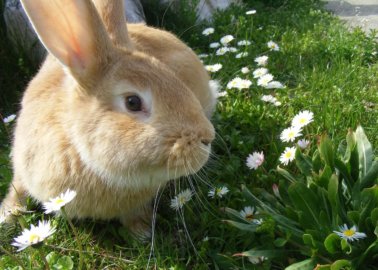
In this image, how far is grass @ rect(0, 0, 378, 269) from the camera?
277 cm

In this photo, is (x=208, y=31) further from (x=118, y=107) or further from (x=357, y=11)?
(x=118, y=107)

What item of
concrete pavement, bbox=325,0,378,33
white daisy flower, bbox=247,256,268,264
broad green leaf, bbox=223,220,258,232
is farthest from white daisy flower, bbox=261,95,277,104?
concrete pavement, bbox=325,0,378,33

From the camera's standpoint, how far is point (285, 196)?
2.63 metres

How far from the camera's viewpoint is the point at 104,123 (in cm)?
247

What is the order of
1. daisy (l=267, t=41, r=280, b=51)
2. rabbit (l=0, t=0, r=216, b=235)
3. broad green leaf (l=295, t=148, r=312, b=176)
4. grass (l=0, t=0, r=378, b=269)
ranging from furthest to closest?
daisy (l=267, t=41, r=280, b=51) < grass (l=0, t=0, r=378, b=269) < broad green leaf (l=295, t=148, r=312, b=176) < rabbit (l=0, t=0, r=216, b=235)

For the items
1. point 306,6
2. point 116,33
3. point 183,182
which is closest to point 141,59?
point 116,33

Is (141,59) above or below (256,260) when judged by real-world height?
above

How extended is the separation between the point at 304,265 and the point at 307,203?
29 cm

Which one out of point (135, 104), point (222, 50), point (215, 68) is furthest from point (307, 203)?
point (222, 50)

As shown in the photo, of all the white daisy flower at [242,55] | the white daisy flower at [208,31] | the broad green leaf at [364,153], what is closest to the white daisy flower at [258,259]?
the broad green leaf at [364,153]

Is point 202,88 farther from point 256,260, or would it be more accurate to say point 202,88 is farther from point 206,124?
point 256,260

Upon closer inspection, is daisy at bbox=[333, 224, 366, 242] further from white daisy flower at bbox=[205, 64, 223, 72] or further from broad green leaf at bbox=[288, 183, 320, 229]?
white daisy flower at bbox=[205, 64, 223, 72]

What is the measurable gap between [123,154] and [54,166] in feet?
1.71

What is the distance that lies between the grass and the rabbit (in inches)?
9.0
